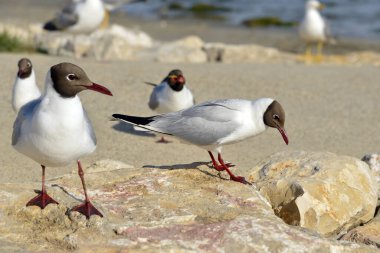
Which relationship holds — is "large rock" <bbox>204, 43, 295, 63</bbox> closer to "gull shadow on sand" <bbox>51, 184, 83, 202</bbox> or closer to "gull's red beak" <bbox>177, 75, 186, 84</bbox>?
"gull's red beak" <bbox>177, 75, 186, 84</bbox>

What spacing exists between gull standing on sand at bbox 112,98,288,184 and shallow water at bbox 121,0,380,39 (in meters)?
13.3

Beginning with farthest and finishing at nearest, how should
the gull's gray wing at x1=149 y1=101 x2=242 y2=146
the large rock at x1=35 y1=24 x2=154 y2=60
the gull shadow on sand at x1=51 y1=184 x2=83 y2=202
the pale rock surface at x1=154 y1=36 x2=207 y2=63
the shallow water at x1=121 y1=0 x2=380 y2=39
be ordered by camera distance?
1. the shallow water at x1=121 y1=0 x2=380 y2=39
2. the large rock at x1=35 y1=24 x2=154 y2=60
3. the pale rock surface at x1=154 y1=36 x2=207 y2=63
4. the gull's gray wing at x1=149 y1=101 x2=242 y2=146
5. the gull shadow on sand at x1=51 y1=184 x2=83 y2=202

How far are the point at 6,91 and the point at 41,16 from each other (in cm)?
1099

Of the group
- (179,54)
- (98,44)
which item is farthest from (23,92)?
(98,44)

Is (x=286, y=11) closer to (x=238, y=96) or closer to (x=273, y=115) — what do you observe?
(x=238, y=96)

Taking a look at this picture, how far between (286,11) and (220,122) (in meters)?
16.2

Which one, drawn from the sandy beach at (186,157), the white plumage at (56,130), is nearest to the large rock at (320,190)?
the sandy beach at (186,157)

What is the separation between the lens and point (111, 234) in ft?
12.9

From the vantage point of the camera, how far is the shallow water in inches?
751

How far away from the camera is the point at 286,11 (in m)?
21.0

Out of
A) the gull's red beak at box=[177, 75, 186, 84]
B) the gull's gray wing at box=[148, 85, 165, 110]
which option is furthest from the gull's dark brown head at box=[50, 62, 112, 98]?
the gull's gray wing at box=[148, 85, 165, 110]

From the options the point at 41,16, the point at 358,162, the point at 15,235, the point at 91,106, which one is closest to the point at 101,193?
the point at 15,235

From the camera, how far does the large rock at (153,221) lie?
12.7 ft

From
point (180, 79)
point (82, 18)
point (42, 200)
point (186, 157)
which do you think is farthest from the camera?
point (82, 18)
